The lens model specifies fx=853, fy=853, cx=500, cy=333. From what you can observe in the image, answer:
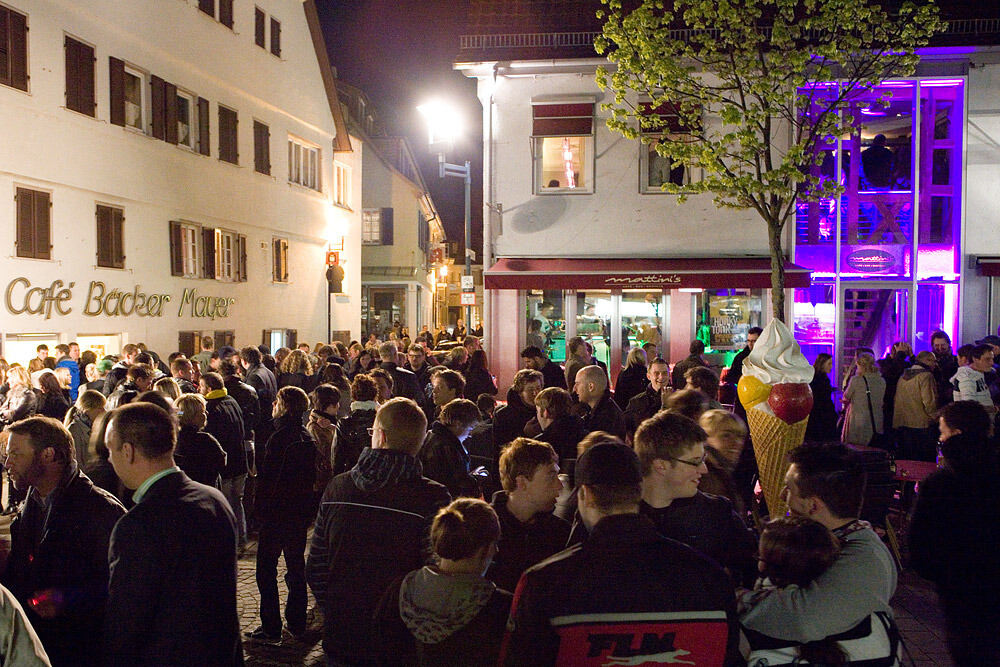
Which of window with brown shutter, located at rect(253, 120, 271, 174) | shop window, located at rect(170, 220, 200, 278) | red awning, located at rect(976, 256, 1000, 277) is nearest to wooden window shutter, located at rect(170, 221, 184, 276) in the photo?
shop window, located at rect(170, 220, 200, 278)

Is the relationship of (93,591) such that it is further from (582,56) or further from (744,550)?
(582,56)

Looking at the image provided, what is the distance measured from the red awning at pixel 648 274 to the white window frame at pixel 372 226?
21.2 m

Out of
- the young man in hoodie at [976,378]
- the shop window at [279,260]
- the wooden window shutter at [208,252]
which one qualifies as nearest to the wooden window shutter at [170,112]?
the wooden window shutter at [208,252]

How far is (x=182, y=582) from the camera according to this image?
3.35m

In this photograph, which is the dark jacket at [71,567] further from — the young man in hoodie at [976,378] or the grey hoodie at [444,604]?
the young man in hoodie at [976,378]

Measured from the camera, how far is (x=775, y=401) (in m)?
6.57

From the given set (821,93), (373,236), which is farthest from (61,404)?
(373,236)

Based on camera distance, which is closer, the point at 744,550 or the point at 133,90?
the point at 744,550

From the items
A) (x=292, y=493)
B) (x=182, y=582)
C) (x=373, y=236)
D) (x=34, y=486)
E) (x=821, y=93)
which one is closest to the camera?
(x=182, y=582)

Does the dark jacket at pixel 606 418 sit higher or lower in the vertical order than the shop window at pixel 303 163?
lower

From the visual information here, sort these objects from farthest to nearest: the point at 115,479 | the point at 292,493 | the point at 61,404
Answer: the point at 61,404, the point at 292,493, the point at 115,479

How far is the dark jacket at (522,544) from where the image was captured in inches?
154

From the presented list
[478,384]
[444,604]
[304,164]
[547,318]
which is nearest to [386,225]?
[304,164]

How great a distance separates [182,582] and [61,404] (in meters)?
8.16
